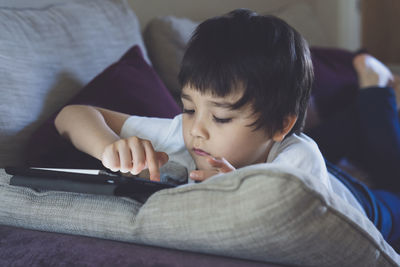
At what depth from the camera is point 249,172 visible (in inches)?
22.5

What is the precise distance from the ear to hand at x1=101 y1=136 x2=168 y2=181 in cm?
32

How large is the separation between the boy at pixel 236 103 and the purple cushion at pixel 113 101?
0.03 m

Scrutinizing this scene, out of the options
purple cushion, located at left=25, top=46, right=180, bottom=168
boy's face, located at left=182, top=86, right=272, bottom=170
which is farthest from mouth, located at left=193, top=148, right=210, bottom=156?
purple cushion, located at left=25, top=46, right=180, bottom=168

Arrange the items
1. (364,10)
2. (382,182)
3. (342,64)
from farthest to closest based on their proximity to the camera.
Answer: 1. (364,10)
2. (342,64)
3. (382,182)

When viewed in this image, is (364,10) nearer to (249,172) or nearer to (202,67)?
(202,67)

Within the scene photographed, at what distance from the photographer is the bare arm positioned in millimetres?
942

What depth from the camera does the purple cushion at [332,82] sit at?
194 centimetres

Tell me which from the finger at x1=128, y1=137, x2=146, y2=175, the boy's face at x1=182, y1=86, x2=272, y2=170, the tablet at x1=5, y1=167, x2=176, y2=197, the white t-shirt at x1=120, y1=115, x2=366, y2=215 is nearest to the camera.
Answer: the tablet at x1=5, y1=167, x2=176, y2=197

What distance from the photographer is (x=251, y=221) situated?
21.7 inches

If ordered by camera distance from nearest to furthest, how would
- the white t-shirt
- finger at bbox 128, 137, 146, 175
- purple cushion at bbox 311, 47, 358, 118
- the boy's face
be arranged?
finger at bbox 128, 137, 146, 175, the boy's face, the white t-shirt, purple cushion at bbox 311, 47, 358, 118

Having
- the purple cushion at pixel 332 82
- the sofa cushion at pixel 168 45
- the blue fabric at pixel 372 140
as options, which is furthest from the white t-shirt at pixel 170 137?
the purple cushion at pixel 332 82

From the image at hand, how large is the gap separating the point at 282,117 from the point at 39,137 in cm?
54

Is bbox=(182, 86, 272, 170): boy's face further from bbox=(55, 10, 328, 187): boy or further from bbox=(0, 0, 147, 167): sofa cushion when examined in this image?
bbox=(0, 0, 147, 167): sofa cushion

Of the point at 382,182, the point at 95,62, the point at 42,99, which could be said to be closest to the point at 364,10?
the point at 382,182
